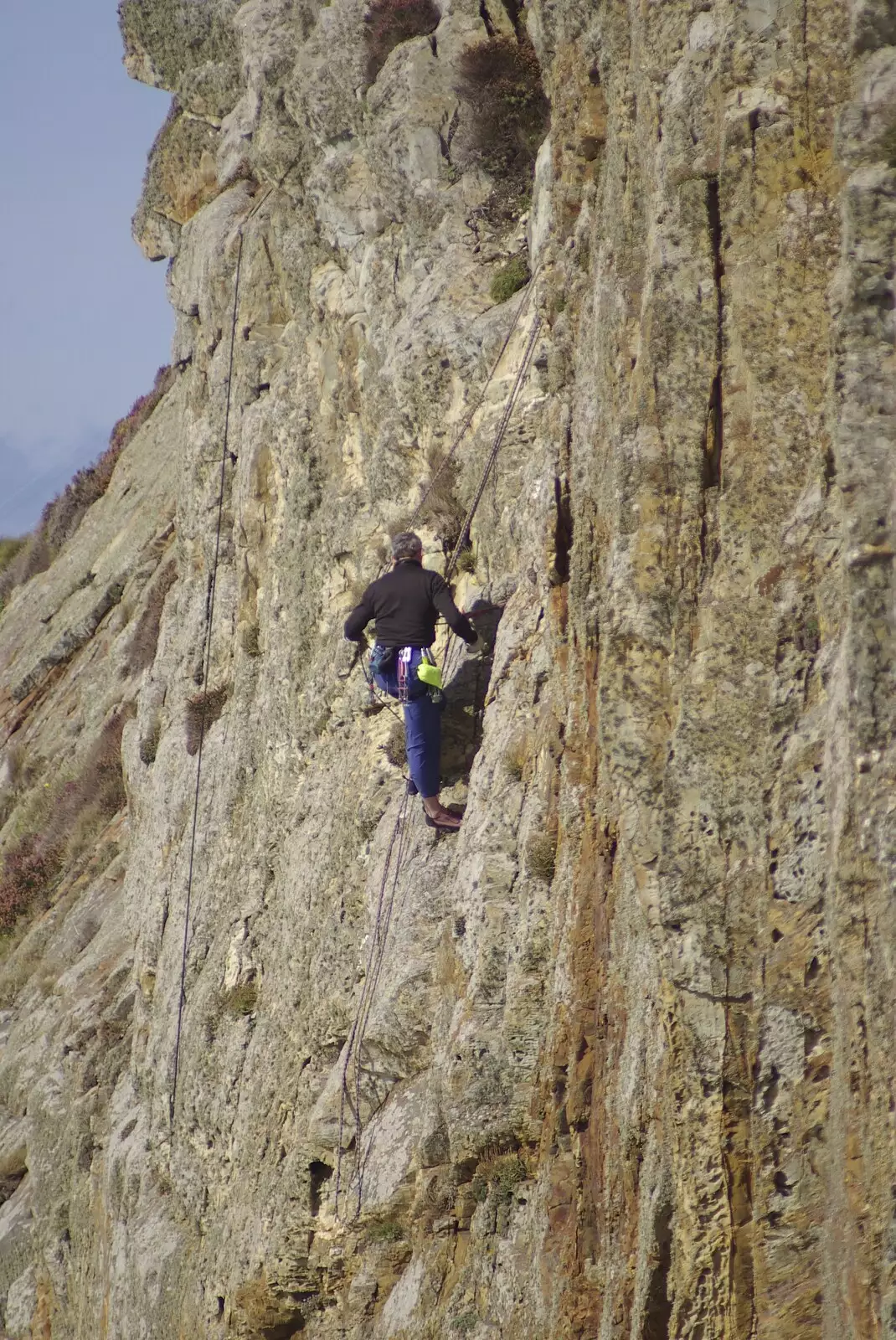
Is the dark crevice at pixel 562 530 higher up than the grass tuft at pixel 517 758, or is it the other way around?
the dark crevice at pixel 562 530

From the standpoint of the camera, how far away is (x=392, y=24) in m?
14.9

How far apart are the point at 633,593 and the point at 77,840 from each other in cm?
2183

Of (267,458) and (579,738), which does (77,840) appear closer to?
(267,458)

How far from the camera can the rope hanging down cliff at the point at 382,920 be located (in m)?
11.5

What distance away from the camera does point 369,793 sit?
1307cm

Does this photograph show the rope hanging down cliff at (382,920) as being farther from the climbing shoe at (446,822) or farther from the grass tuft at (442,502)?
the climbing shoe at (446,822)

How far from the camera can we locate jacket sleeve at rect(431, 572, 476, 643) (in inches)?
457

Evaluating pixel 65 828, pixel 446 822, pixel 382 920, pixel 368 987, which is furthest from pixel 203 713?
pixel 65 828

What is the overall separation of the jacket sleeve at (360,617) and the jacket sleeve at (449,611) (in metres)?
0.69

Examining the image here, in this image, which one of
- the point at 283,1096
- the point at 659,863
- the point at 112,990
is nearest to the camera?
the point at 659,863

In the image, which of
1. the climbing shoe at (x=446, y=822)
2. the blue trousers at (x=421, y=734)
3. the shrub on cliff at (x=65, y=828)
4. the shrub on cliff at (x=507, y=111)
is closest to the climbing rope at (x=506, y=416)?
the blue trousers at (x=421, y=734)

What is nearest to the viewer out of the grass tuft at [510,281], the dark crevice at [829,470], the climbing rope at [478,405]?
the dark crevice at [829,470]

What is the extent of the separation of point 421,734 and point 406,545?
1.85 metres

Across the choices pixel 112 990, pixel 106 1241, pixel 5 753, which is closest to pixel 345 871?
pixel 106 1241
